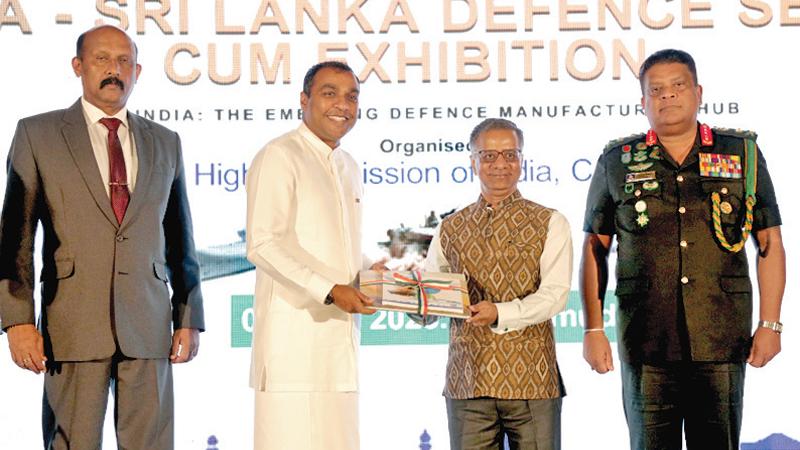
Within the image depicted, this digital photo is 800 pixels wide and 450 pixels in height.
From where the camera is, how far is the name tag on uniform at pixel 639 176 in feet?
11.4

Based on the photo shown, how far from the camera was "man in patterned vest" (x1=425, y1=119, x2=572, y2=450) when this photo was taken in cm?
332

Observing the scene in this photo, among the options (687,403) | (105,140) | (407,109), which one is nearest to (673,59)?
(687,403)

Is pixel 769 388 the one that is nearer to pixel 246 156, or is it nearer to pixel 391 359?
pixel 391 359

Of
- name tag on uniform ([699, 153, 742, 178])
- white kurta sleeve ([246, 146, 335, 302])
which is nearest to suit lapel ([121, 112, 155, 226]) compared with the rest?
white kurta sleeve ([246, 146, 335, 302])

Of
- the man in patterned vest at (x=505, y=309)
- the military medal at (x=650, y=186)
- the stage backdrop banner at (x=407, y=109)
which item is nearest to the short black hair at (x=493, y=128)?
Answer: the man in patterned vest at (x=505, y=309)

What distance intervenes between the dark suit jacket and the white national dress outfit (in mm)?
334

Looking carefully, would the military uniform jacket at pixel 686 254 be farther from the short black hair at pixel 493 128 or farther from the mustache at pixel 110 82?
the mustache at pixel 110 82

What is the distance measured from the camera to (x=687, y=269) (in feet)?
11.1

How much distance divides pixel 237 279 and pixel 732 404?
238 cm

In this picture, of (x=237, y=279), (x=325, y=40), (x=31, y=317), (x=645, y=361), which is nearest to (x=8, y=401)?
(x=237, y=279)

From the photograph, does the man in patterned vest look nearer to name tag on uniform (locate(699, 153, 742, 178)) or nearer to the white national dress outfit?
the white national dress outfit

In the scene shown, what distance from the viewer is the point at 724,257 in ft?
11.1

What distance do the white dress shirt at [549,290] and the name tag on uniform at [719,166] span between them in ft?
1.60

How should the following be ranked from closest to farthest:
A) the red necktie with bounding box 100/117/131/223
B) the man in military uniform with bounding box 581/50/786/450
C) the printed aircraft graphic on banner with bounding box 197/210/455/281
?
1. the red necktie with bounding box 100/117/131/223
2. the man in military uniform with bounding box 581/50/786/450
3. the printed aircraft graphic on banner with bounding box 197/210/455/281
